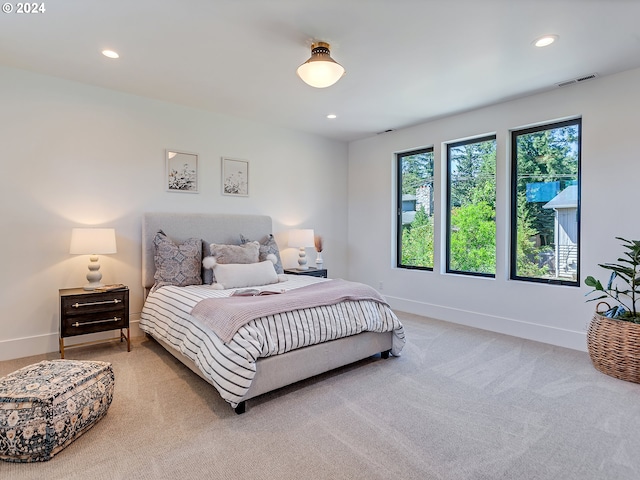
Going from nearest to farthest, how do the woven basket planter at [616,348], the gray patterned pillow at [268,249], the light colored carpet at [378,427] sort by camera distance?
the light colored carpet at [378,427] < the woven basket planter at [616,348] < the gray patterned pillow at [268,249]

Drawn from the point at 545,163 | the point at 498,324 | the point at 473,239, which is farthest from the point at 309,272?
the point at 545,163

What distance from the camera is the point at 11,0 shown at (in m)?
2.26

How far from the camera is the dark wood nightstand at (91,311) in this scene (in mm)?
3088

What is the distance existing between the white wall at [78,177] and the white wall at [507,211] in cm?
183

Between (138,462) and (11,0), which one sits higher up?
(11,0)

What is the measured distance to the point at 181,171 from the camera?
416 centimetres

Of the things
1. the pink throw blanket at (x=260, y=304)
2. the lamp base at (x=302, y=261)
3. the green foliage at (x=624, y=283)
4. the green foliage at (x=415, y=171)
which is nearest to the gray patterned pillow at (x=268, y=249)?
the lamp base at (x=302, y=261)

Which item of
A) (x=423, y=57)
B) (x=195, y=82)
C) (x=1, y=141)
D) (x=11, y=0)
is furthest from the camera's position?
(x=195, y=82)

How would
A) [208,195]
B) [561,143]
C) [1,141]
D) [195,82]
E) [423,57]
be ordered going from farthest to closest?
[208,195]
[561,143]
[195,82]
[1,141]
[423,57]

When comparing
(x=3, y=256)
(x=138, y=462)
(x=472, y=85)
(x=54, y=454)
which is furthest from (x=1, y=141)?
(x=472, y=85)

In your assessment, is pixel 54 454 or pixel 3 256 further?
pixel 3 256

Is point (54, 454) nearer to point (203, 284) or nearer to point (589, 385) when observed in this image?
point (203, 284)

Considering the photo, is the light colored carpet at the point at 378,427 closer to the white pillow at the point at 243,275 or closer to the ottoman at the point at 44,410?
the ottoman at the point at 44,410

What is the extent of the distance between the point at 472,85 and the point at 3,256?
4.70 m
